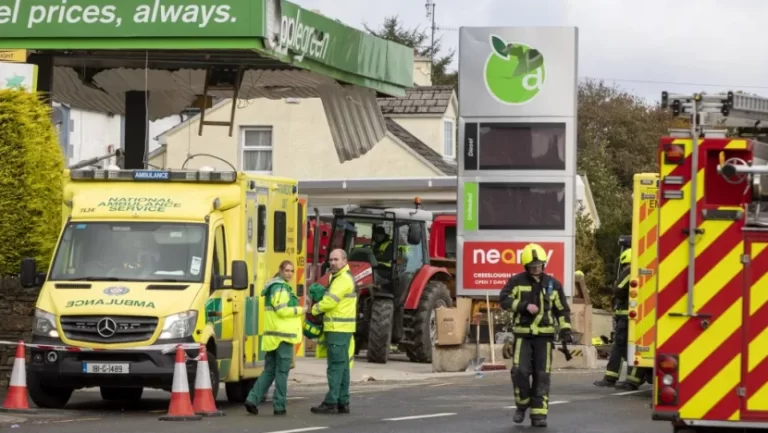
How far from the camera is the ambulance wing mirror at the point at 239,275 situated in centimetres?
1702

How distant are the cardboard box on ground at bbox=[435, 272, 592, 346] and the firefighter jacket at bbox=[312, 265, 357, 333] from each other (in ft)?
26.2

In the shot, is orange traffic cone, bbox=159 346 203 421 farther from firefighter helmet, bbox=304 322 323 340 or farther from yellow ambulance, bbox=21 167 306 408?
firefighter helmet, bbox=304 322 323 340

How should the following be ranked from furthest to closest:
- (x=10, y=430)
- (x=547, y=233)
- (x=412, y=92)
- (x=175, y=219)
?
(x=412, y=92) → (x=547, y=233) → (x=175, y=219) → (x=10, y=430)

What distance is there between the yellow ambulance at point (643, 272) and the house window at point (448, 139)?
28.3m

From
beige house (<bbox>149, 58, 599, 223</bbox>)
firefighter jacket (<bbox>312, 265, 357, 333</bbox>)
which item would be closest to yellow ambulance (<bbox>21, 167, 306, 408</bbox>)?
firefighter jacket (<bbox>312, 265, 357, 333</bbox>)

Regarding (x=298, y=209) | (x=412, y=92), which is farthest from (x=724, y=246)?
(x=412, y=92)

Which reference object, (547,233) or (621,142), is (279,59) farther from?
(621,142)

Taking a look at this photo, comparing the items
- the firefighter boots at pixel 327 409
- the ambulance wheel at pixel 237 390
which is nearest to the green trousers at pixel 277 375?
the firefighter boots at pixel 327 409

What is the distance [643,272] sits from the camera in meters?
19.3

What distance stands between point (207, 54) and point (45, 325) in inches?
257

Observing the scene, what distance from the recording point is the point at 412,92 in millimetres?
49125

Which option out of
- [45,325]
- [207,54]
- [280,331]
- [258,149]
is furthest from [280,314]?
[258,149]

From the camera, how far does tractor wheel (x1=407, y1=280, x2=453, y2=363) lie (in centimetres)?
2692

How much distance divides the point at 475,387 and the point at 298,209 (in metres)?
3.53
